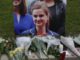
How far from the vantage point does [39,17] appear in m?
7.41

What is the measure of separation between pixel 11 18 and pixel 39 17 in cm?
63

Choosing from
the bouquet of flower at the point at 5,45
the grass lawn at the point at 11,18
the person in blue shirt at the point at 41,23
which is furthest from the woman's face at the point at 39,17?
the bouquet of flower at the point at 5,45

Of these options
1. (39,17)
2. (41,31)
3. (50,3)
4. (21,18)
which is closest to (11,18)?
(21,18)

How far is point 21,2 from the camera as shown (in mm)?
7340

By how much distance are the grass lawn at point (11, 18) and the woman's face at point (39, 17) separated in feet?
Result: 1.67

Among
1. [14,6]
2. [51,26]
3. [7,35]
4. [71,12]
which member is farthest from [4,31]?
[71,12]

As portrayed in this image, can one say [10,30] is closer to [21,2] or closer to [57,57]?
[21,2]

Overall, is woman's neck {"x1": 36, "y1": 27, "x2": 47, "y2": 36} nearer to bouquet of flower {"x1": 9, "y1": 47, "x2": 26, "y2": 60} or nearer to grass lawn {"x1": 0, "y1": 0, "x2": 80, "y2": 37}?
grass lawn {"x1": 0, "y1": 0, "x2": 80, "y2": 37}

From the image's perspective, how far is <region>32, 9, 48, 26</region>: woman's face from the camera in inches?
291

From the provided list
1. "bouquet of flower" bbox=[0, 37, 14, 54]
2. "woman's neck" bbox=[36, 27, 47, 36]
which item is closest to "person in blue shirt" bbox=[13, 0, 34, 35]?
"woman's neck" bbox=[36, 27, 47, 36]

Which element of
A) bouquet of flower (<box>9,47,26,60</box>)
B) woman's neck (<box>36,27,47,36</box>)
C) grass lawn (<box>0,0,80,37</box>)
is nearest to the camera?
bouquet of flower (<box>9,47,26,60</box>)

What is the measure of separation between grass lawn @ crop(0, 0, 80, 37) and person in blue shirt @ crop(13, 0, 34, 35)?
112 millimetres

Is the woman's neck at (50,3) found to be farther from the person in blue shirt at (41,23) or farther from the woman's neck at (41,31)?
the woman's neck at (41,31)

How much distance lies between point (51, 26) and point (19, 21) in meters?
0.74
